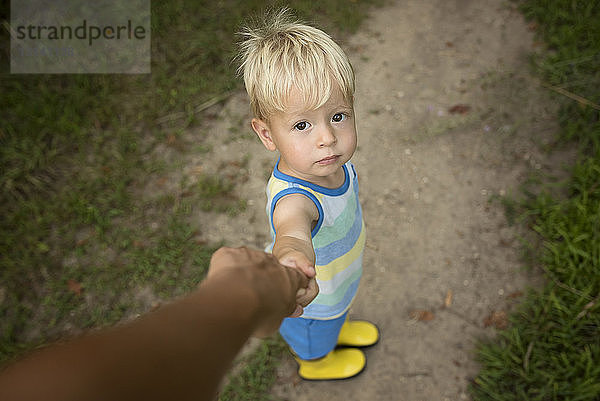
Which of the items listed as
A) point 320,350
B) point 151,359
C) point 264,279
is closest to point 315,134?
point 264,279

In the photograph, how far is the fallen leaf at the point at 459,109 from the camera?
340 centimetres

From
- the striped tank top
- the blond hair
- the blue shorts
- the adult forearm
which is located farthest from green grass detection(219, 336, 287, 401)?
the adult forearm

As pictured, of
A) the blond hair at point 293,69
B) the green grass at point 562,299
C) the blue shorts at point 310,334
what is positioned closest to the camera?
the blond hair at point 293,69

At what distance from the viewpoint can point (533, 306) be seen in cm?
254

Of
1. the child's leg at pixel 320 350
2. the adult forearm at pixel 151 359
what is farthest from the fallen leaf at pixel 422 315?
the adult forearm at pixel 151 359

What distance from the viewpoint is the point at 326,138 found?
1.34 m

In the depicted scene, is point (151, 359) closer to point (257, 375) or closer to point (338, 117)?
point (338, 117)

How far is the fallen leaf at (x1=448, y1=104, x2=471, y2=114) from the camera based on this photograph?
340cm

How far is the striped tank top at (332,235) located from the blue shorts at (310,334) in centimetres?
8

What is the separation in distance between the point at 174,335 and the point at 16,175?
3385mm

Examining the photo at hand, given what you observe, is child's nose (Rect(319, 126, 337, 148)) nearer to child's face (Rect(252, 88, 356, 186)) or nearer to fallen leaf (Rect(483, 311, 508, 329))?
child's face (Rect(252, 88, 356, 186))

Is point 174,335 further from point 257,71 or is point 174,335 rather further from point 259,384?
point 259,384

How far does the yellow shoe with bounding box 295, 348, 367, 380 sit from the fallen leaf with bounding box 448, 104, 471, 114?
1937 millimetres

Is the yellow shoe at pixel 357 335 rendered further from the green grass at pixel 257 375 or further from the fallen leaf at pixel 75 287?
the fallen leaf at pixel 75 287
